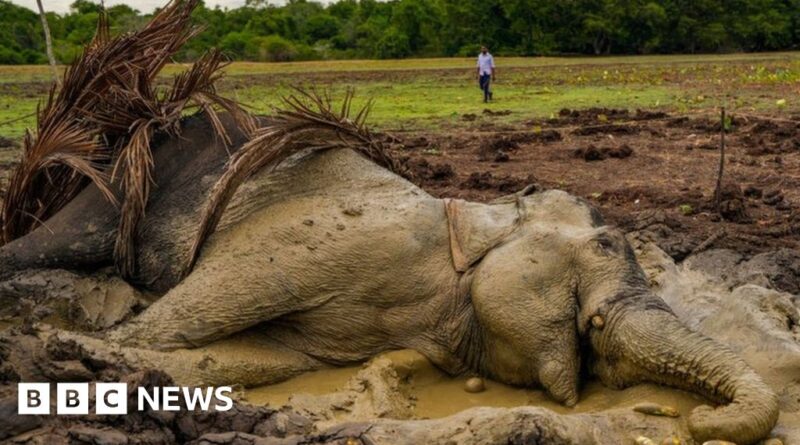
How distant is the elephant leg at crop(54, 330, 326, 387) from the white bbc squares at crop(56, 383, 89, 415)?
1.31ft

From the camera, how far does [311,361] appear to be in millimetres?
4219

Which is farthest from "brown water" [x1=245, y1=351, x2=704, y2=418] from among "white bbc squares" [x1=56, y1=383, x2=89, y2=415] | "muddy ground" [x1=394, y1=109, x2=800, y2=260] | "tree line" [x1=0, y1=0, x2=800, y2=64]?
"tree line" [x1=0, y1=0, x2=800, y2=64]

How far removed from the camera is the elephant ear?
4234 mm

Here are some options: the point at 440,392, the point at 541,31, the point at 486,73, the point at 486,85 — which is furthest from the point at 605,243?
the point at 541,31

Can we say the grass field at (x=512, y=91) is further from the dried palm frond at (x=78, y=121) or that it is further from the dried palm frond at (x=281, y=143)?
the dried palm frond at (x=281, y=143)

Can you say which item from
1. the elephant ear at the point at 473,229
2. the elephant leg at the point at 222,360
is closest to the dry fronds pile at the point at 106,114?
the elephant leg at the point at 222,360

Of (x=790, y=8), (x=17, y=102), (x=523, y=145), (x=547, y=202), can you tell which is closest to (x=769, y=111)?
(x=523, y=145)

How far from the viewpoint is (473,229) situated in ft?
14.1

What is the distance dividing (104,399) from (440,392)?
1.49 meters

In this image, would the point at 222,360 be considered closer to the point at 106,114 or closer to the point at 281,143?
the point at 281,143

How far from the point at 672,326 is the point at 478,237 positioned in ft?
3.04

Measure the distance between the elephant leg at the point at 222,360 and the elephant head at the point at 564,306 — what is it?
2.62 feet

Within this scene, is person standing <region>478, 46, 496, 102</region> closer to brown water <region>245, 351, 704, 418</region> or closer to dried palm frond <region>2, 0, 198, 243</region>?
dried palm frond <region>2, 0, 198, 243</region>

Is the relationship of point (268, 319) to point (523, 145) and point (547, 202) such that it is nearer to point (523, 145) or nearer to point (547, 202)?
point (547, 202)
